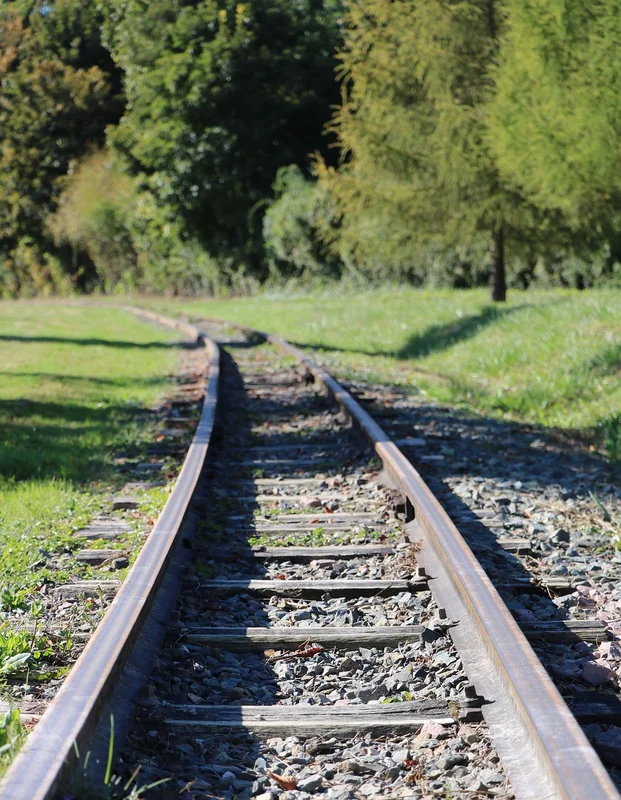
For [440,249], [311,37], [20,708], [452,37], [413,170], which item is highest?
[311,37]

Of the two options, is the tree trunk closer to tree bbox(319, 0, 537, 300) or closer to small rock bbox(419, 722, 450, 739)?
tree bbox(319, 0, 537, 300)

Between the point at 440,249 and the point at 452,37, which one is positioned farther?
the point at 440,249

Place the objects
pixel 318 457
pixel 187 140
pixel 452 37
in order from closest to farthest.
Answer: pixel 318 457, pixel 452 37, pixel 187 140

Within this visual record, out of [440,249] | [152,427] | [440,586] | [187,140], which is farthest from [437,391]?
[187,140]

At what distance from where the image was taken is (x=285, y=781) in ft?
7.84

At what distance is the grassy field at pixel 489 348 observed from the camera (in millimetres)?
9320

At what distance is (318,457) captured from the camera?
21.5ft

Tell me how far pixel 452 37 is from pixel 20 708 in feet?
53.4

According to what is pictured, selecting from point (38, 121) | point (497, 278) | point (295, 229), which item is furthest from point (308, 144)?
point (497, 278)

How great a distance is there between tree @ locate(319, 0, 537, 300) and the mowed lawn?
465 centimetres

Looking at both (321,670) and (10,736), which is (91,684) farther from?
(321,670)

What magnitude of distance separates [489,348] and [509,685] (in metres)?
10.3

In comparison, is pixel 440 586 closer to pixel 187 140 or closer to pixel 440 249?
pixel 440 249

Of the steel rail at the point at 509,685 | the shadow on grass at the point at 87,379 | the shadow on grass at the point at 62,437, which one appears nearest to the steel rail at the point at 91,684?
the steel rail at the point at 509,685
